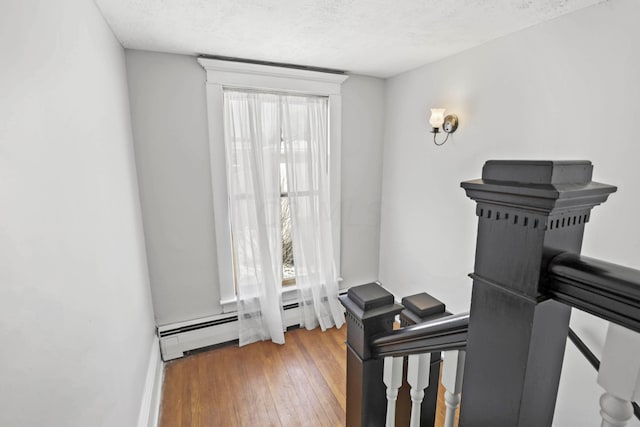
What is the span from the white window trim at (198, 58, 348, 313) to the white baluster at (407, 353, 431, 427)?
2.06 metres

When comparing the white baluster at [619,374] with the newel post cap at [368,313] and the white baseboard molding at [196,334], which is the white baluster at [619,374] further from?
the white baseboard molding at [196,334]

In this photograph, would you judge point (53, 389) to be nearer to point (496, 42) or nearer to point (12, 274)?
point (12, 274)

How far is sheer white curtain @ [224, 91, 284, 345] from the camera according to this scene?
2.45 m

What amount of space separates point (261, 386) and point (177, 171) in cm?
176

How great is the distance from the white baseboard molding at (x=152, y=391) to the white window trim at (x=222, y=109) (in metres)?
0.60

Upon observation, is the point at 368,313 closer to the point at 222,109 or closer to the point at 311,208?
the point at 311,208

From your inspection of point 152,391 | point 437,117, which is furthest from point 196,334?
point 437,117

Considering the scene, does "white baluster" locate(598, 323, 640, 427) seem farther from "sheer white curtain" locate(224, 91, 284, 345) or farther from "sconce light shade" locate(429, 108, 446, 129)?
"sheer white curtain" locate(224, 91, 284, 345)

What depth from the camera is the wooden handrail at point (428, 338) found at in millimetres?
613

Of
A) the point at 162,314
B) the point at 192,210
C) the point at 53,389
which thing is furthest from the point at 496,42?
the point at 162,314

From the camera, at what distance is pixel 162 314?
248 cm

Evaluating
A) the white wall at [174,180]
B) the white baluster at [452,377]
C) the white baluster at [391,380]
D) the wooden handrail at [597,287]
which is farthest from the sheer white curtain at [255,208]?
the wooden handrail at [597,287]

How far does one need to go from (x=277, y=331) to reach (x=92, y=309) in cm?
180

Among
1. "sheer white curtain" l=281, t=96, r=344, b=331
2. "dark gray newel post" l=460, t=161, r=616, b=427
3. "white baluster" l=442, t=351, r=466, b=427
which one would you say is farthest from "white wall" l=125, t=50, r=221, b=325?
"dark gray newel post" l=460, t=161, r=616, b=427
